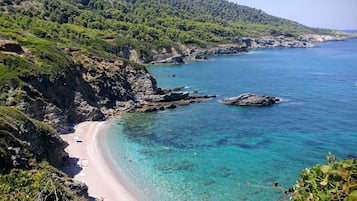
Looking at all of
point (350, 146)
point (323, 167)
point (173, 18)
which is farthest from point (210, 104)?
point (173, 18)

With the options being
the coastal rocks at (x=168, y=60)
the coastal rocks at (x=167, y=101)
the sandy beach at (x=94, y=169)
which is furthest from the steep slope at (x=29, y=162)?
the coastal rocks at (x=168, y=60)

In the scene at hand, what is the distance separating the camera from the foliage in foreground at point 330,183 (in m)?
5.10

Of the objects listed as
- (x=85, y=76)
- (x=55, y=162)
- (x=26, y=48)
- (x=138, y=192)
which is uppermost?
(x=26, y=48)

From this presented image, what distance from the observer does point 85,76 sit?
65.9 metres

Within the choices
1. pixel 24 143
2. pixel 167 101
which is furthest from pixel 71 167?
pixel 167 101

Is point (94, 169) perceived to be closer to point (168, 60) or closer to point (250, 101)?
point (250, 101)

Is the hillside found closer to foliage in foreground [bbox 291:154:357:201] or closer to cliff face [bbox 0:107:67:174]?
cliff face [bbox 0:107:67:174]

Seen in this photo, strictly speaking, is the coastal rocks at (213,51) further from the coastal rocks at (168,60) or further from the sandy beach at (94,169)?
the sandy beach at (94,169)

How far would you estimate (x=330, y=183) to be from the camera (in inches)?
221

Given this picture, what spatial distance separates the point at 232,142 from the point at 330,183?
43.3m

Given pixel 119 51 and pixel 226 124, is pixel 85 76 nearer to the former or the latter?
pixel 226 124

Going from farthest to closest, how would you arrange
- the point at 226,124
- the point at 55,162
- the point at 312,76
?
the point at 312,76 → the point at 226,124 → the point at 55,162

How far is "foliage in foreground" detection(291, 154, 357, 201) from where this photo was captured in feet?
16.7

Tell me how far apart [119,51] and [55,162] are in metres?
95.7
